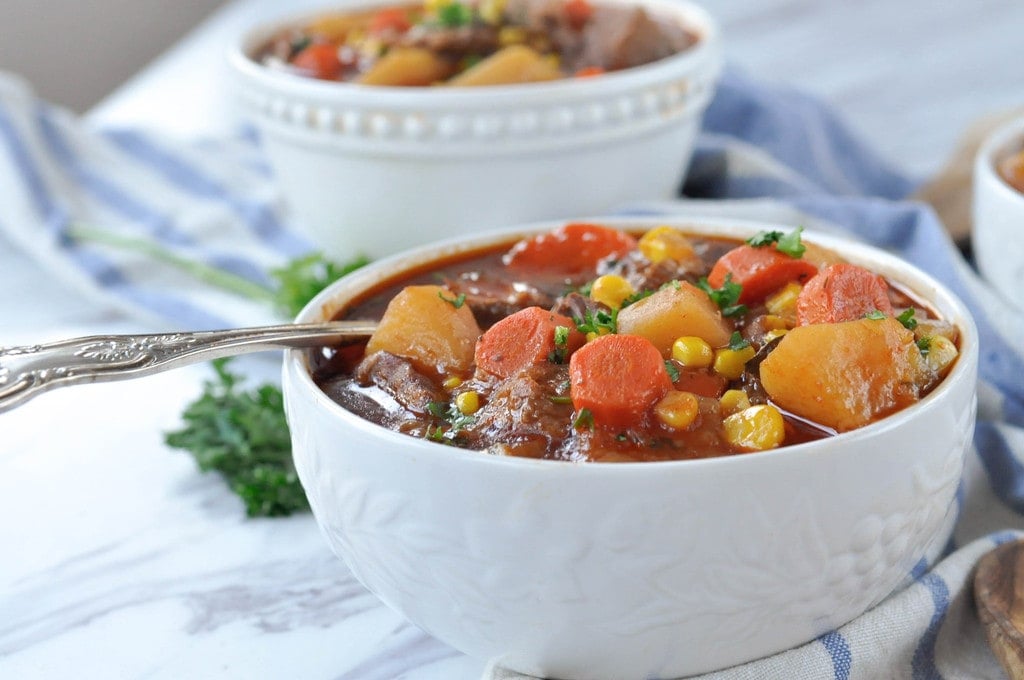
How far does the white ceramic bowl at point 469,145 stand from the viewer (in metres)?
3.10

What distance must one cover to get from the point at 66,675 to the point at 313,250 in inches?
79.1

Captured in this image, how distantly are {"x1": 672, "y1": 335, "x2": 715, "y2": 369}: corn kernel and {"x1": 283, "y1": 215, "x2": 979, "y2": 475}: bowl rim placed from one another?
257 millimetres

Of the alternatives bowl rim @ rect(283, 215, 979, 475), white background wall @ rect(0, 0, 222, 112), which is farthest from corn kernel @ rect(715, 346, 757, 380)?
white background wall @ rect(0, 0, 222, 112)

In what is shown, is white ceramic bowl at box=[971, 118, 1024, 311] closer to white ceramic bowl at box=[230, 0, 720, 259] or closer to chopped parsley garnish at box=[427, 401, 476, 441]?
white ceramic bowl at box=[230, 0, 720, 259]

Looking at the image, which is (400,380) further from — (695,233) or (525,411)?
(695,233)

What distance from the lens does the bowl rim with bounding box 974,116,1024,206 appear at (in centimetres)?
280

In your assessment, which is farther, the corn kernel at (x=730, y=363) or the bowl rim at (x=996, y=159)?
the bowl rim at (x=996, y=159)

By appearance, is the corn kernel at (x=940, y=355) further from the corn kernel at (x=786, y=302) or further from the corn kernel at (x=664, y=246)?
the corn kernel at (x=664, y=246)

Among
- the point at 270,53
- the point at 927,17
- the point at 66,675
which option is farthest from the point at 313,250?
the point at 927,17

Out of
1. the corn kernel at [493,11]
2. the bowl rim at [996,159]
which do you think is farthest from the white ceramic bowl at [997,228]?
the corn kernel at [493,11]

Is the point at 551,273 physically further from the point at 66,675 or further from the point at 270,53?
the point at 270,53

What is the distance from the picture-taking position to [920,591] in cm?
202

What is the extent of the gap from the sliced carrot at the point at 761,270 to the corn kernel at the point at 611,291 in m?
0.18

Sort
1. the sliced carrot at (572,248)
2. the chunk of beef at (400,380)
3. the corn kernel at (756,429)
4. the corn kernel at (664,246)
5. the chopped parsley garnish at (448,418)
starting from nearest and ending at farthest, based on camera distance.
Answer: the corn kernel at (756,429), the chopped parsley garnish at (448,418), the chunk of beef at (400,380), the corn kernel at (664,246), the sliced carrot at (572,248)
